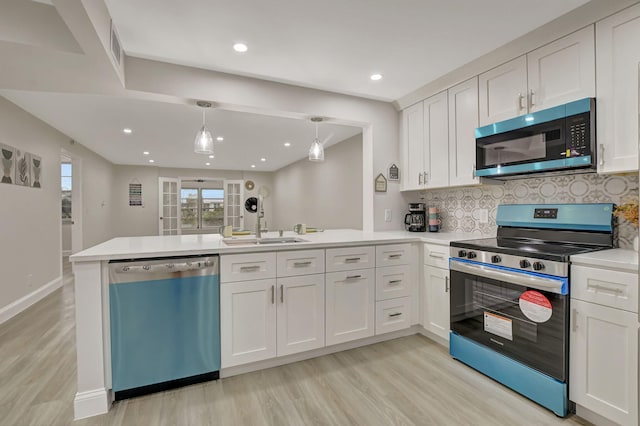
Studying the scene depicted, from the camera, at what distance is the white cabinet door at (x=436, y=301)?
2527 mm

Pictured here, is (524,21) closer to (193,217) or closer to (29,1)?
(29,1)

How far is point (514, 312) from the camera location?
194 cm

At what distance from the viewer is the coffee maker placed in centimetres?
329

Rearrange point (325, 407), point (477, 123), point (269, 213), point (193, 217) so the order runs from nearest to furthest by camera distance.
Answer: point (325, 407)
point (477, 123)
point (193, 217)
point (269, 213)

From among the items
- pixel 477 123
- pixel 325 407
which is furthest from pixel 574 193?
pixel 325 407

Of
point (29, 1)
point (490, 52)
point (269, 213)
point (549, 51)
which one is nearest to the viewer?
point (29, 1)

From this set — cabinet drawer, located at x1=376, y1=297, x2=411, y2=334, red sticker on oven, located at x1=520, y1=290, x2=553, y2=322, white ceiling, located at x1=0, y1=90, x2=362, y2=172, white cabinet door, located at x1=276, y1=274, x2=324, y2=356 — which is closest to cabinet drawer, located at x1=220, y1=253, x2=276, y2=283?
white cabinet door, located at x1=276, y1=274, x2=324, y2=356

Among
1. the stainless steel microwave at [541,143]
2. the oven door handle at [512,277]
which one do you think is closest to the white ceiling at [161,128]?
the stainless steel microwave at [541,143]

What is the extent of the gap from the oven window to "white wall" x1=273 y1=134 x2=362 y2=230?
9.18 feet

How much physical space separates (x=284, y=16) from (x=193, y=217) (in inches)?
341

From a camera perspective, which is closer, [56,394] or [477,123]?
[56,394]

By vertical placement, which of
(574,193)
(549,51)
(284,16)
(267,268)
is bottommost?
(267,268)

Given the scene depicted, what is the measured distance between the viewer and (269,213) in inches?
407

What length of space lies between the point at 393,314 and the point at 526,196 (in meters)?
1.48
